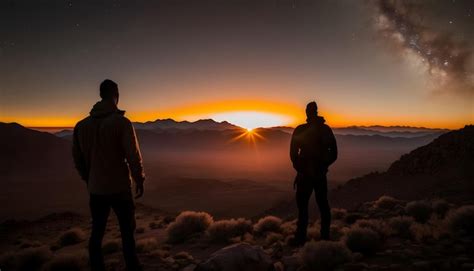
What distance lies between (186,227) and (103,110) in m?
5.75

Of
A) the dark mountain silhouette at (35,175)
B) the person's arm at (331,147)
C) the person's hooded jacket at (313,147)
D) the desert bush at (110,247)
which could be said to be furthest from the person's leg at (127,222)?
the dark mountain silhouette at (35,175)

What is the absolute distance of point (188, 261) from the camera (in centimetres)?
591

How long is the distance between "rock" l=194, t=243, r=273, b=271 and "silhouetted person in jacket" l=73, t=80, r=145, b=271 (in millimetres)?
1125

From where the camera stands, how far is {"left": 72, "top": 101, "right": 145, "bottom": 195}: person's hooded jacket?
3.82m

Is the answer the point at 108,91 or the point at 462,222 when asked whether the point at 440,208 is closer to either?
the point at 462,222

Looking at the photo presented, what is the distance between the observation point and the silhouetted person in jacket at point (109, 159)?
151 inches

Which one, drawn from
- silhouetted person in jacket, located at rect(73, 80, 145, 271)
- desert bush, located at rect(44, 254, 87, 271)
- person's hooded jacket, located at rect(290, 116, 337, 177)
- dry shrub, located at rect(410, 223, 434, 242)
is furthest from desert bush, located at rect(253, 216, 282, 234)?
silhouetted person in jacket, located at rect(73, 80, 145, 271)

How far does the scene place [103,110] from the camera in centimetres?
391

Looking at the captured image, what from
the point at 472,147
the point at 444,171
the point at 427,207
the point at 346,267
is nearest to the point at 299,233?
the point at 346,267

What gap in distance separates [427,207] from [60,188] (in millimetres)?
76373

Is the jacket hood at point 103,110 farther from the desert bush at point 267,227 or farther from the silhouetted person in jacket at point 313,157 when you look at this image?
the desert bush at point 267,227

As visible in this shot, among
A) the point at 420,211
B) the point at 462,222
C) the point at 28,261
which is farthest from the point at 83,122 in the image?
the point at 420,211

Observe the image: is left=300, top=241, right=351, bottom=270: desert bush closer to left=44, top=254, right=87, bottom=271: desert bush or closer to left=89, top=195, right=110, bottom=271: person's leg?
left=89, top=195, right=110, bottom=271: person's leg

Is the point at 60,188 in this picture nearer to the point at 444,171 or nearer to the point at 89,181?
the point at 444,171
